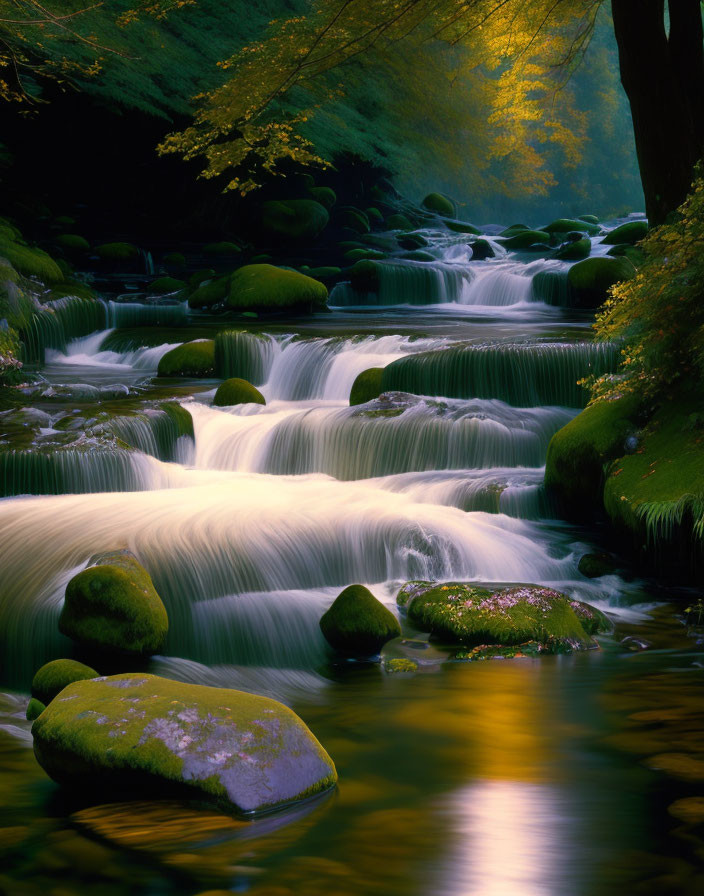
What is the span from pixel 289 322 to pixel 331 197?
1117 cm

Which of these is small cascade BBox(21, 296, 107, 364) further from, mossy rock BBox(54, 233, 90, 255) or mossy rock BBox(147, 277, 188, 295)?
mossy rock BBox(54, 233, 90, 255)

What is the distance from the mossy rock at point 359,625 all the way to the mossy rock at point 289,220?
19498 millimetres

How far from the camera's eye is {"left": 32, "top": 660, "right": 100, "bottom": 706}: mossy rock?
16.6 feet

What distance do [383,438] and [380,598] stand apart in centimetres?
317

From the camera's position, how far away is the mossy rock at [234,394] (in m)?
11.8

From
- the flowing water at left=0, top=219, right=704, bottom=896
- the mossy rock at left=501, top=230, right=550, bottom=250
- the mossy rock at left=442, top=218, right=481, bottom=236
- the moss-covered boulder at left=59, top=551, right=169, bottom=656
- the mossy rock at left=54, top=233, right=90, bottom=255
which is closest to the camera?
the flowing water at left=0, top=219, right=704, bottom=896

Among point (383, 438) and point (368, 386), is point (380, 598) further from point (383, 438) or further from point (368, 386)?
point (368, 386)

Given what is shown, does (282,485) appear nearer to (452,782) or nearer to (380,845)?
(452,782)

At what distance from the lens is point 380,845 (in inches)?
129

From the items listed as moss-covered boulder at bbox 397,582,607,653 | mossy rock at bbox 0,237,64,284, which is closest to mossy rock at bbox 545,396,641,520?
moss-covered boulder at bbox 397,582,607,653

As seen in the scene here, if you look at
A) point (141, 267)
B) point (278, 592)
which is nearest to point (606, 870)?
point (278, 592)

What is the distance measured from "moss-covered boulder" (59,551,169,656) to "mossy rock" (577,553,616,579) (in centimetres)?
337

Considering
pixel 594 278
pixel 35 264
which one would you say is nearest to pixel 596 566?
pixel 594 278

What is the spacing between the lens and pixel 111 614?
574 centimetres
